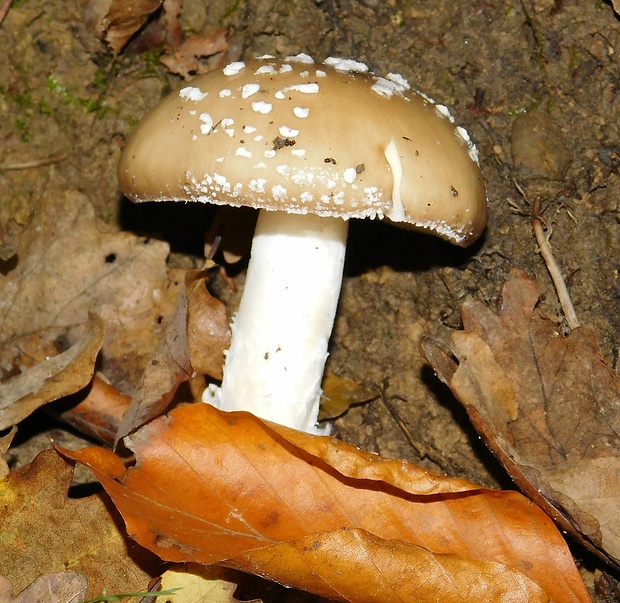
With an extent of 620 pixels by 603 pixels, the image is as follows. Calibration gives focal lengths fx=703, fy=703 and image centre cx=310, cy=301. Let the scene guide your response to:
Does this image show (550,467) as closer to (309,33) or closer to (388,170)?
(388,170)

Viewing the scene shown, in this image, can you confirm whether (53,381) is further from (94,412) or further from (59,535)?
(59,535)

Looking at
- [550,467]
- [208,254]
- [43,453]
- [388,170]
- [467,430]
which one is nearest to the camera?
[388,170]

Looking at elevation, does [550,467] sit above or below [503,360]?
below

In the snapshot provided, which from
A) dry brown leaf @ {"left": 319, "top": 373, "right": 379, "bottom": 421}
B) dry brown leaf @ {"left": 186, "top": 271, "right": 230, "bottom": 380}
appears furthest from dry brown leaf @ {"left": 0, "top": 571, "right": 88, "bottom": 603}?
dry brown leaf @ {"left": 319, "top": 373, "right": 379, "bottom": 421}

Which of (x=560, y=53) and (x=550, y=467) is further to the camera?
(x=560, y=53)

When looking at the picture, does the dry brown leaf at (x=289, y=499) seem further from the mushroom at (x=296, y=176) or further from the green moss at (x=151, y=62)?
the green moss at (x=151, y=62)

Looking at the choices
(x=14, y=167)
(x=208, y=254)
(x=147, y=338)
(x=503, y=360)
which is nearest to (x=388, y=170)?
(x=503, y=360)

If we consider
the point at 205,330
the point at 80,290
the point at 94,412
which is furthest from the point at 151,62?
Result: the point at 94,412
